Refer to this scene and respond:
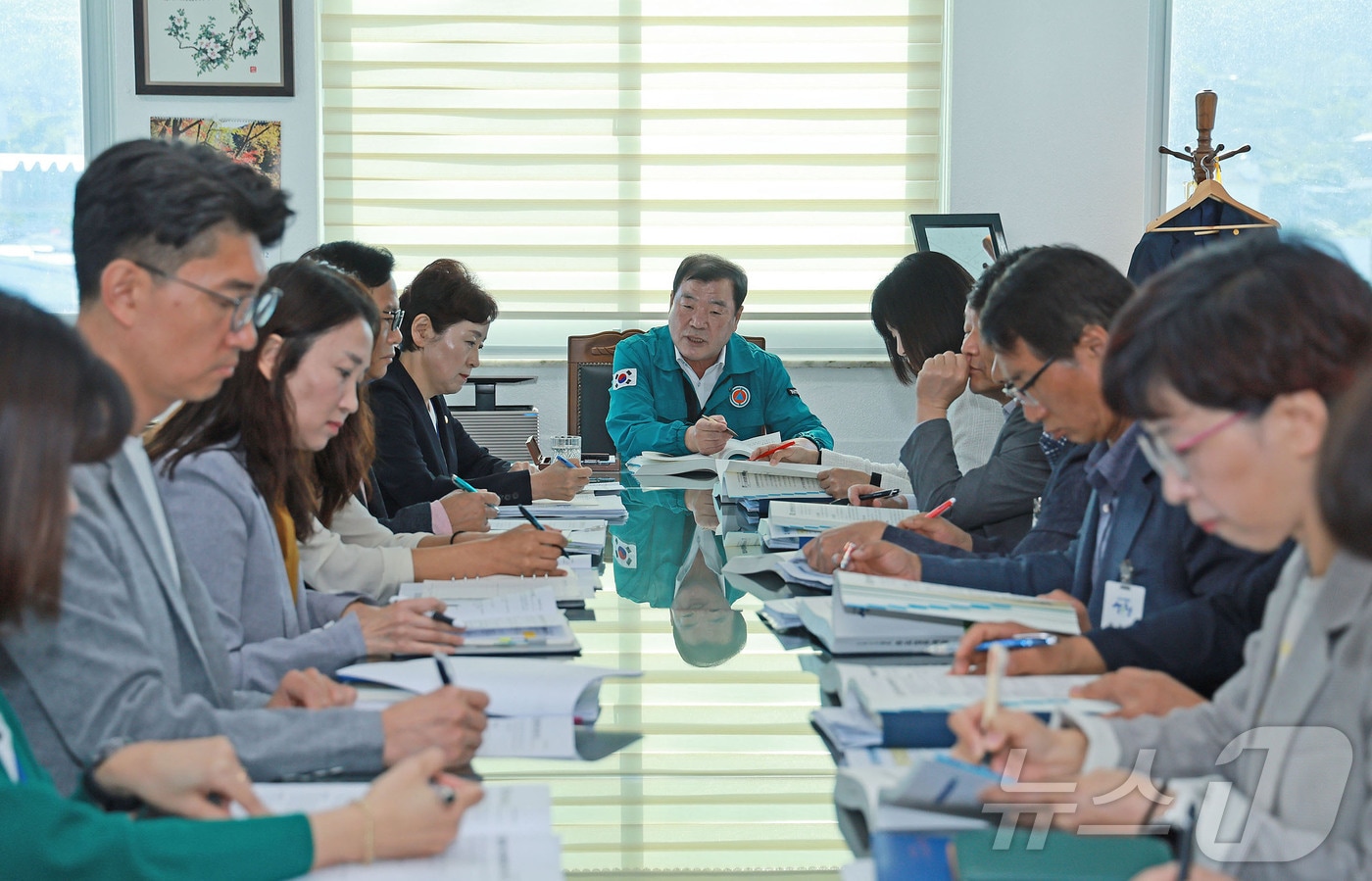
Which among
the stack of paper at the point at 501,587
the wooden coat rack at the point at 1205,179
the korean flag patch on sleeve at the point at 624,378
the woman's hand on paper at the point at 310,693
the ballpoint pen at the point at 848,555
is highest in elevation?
the wooden coat rack at the point at 1205,179

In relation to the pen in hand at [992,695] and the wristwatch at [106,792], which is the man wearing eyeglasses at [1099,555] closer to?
the pen in hand at [992,695]

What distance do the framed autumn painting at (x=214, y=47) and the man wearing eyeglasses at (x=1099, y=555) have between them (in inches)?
152

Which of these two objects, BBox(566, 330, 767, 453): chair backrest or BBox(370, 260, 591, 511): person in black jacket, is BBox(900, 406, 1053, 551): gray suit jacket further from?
BBox(566, 330, 767, 453): chair backrest

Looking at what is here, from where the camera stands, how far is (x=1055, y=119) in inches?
196

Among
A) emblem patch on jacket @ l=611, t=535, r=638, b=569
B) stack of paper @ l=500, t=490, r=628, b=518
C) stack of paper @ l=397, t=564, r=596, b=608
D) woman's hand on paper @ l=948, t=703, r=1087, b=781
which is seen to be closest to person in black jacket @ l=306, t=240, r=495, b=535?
stack of paper @ l=500, t=490, r=628, b=518

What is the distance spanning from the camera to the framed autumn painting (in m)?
4.84

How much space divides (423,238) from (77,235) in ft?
12.3

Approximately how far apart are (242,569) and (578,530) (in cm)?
109

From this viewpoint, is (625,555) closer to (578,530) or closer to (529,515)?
(578,530)

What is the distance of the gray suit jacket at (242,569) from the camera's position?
142 cm

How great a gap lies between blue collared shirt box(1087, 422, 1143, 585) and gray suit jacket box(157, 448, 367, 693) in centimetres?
94

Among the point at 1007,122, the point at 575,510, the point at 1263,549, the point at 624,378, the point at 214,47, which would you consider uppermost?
the point at 214,47

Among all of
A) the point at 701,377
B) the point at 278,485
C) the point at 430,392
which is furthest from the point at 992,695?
the point at 701,377

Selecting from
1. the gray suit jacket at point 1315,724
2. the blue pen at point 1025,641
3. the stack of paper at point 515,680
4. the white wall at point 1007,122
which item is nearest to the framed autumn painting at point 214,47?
the white wall at point 1007,122
